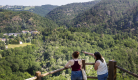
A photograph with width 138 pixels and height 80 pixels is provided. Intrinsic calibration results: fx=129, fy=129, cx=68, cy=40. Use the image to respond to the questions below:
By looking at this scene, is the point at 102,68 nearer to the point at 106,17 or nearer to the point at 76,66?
the point at 76,66

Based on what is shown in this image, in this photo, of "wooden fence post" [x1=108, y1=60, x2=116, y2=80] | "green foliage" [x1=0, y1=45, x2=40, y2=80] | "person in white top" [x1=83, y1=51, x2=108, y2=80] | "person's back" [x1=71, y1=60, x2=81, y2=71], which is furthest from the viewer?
"green foliage" [x1=0, y1=45, x2=40, y2=80]

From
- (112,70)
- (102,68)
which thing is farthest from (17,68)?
(102,68)

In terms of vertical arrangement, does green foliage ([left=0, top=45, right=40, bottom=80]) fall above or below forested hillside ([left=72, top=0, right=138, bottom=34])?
below

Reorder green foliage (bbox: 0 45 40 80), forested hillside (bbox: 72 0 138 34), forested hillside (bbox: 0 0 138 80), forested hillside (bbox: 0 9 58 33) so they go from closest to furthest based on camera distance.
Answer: green foliage (bbox: 0 45 40 80)
forested hillside (bbox: 0 0 138 80)
forested hillside (bbox: 72 0 138 34)
forested hillside (bbox: 0 9 58 33)

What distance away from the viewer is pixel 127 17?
340 ft

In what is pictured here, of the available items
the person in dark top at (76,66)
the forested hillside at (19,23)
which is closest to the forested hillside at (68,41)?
the forested hillside at (19,23)

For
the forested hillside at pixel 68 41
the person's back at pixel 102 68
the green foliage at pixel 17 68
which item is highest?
the person's back at pixel 102 68

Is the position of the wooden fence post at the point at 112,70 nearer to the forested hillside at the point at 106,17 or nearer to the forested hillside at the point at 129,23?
the forested hillside at the point at 129,23

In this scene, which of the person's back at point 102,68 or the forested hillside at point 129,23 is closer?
the person's back at point 102,68

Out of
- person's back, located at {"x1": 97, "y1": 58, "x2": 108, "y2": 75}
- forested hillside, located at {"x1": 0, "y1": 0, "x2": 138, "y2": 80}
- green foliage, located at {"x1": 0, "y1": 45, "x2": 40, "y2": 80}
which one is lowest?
green foliage, located at {"x1": 0, "y1": 45, "x2": 40, "y2": 80}

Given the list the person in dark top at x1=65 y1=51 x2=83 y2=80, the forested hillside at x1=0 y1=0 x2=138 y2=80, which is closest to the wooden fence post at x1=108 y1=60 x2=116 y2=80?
the person in dark top at x1=65 y1=51 x2=83 y2=80

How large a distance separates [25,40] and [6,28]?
104 ft

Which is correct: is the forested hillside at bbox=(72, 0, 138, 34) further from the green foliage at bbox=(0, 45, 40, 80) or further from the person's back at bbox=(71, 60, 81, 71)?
the person's back at bbox=(71, 60, 81, 71)

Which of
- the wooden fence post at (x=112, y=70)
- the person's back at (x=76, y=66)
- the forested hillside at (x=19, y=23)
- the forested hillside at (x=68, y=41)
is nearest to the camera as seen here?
the person's back at (x=76, y=66)
